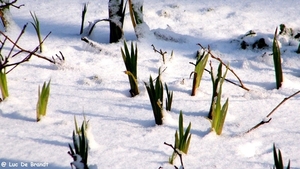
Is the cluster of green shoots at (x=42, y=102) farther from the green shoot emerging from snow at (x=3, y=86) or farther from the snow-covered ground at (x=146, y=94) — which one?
the green shoot emerging from snow at (x=3, y=86)

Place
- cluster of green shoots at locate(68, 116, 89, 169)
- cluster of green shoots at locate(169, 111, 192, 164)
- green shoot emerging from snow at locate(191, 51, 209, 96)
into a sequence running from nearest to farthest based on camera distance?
1. cluster of green shoots at locate(68, 116, 89, 169)
2. cluster of green shoots at locate(169, 111, 192, 164)
3. green shoot emerging from snow at locate(191, 51, 209, 96)

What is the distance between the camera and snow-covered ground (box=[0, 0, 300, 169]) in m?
1.69

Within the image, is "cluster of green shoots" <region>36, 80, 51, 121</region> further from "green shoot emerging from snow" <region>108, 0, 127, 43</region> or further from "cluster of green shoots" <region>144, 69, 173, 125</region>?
"green shoot emerging from snow" <region>108, 0, 127, 43</region>

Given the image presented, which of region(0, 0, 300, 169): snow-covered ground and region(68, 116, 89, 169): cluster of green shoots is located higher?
region(68, 116, 89, 169): cluster of green shoots

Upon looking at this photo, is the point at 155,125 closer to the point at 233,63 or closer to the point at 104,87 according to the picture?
the point at 104,87

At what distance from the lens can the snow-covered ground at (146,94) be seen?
1689 mm

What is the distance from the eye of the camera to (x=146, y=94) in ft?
7.30

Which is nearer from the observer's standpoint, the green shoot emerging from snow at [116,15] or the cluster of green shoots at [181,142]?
the cluster of green shoots at [181,142]

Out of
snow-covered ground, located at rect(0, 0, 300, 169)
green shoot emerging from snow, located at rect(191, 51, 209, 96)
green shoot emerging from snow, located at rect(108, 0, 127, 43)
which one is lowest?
snow-covered ground, located at rect(0, 0, 300, 169)

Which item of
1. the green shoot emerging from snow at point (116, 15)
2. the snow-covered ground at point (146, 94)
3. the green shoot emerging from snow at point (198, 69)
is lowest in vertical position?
the snow-covered ground at point (146, 94)

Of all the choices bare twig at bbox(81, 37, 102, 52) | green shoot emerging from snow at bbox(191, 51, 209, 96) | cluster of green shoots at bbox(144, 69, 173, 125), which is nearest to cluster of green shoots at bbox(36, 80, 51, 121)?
cluster of green shoots at bbox(144, 69, 173, 125)

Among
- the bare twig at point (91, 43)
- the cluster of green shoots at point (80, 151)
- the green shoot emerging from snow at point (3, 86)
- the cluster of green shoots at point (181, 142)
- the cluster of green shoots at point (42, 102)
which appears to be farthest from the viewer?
the bare twig at point (91, 43)

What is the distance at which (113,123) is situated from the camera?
193 centimetres

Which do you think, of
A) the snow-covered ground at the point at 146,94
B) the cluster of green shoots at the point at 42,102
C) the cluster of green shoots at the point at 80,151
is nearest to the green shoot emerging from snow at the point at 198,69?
the snow-covered ground at the point at 146,94
